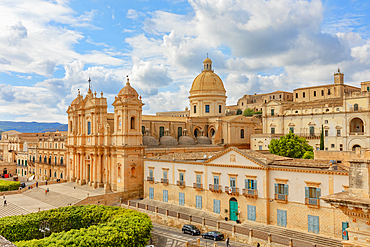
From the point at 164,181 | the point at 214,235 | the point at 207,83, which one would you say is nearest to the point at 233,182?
the point at 214,235

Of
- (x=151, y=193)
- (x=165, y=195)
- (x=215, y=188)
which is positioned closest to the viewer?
(x=215, y=188)

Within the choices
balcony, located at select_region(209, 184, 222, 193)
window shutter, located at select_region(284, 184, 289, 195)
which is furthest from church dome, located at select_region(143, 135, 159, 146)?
window shutter, located at select_region(284, 184, 289, 195)

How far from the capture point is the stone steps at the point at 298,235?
76.5 ft

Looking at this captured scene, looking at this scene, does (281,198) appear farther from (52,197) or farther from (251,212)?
(52,197)

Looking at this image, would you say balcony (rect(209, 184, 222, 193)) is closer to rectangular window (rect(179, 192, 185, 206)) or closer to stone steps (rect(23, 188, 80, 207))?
rectangular window (rect(179, 192, 185, 206))

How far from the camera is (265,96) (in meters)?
105

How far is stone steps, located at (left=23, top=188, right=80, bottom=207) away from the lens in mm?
39112

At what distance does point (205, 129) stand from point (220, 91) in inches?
353

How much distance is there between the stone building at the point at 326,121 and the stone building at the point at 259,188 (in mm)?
26433

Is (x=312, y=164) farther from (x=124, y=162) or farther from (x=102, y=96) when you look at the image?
(x=102, y=96)

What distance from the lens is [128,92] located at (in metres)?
43.7

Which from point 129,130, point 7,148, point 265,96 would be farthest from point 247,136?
point 7,148

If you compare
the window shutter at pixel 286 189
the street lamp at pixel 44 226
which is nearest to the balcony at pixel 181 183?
the window shutter at pixel 286 189

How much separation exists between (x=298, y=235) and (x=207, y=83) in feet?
139
